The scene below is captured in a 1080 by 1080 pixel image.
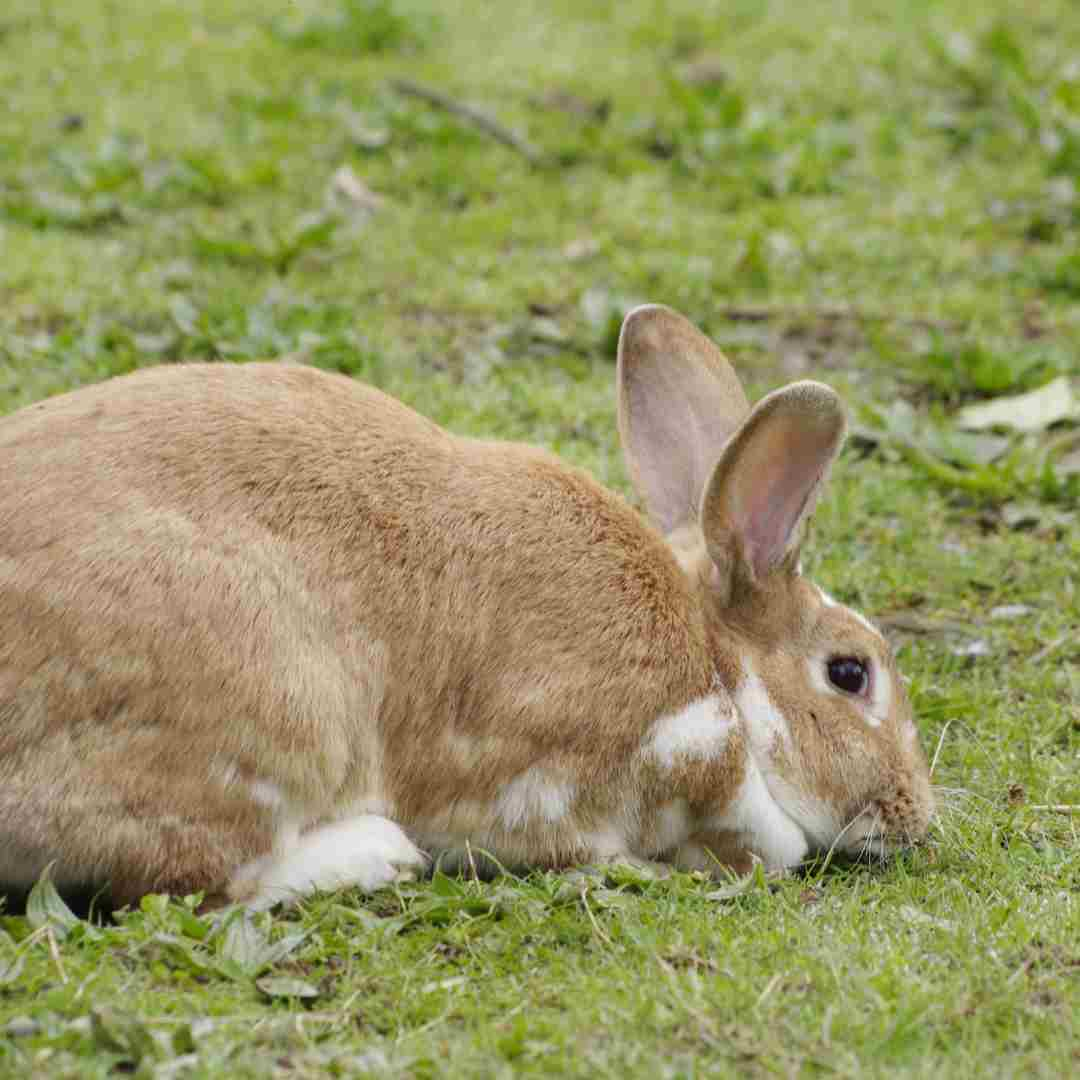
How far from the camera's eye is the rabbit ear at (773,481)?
4.16 meters

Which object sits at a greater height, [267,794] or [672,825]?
[267,794]

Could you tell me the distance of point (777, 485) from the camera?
4.28 metres

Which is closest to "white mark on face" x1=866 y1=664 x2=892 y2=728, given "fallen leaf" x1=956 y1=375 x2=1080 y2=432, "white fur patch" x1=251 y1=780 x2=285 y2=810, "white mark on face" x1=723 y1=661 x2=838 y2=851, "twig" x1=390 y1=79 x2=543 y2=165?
"white mark on face" x1=723 y1=661 x2=838 y2=851

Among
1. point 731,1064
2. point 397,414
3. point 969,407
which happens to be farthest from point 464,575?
point 969,407

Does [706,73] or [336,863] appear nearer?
[336,863]

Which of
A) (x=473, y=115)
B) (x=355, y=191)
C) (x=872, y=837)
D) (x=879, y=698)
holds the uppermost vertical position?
(x=473, y=115)

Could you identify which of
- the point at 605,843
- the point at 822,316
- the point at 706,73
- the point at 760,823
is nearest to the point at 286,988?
the point at 605,843

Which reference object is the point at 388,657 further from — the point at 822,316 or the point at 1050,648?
the point at 822,316

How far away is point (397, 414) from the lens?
416cm

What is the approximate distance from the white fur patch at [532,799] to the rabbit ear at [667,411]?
0.96 metres

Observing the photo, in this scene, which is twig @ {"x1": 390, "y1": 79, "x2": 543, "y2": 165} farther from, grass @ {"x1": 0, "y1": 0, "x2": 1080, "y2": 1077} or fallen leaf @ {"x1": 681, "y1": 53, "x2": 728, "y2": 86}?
fallen leaf @ {"x1": 681, "y1": 53, "x2": 728, "y2": 86}

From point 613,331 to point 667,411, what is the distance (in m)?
2.07

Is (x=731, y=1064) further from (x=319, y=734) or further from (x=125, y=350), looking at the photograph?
(x=125, y=350)

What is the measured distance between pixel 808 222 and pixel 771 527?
13.4 feet
